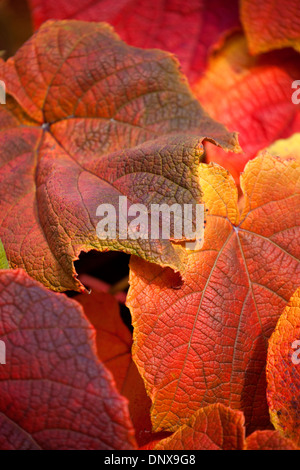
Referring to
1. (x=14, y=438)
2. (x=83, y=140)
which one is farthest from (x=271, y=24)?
(x=14, y=438)

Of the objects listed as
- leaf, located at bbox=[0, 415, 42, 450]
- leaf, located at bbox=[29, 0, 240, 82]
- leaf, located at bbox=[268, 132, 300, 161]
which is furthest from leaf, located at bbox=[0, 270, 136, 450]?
leaf, located at bbox=[29, 0, 240, 82]

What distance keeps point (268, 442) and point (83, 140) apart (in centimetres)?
52

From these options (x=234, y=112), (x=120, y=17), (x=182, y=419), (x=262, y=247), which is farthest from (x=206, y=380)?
(x=120, y=17)

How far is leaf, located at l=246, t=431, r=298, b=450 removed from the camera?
501mm

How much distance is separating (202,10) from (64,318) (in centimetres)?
82

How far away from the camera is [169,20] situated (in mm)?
983

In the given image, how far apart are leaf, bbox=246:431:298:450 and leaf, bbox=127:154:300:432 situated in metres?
0.10

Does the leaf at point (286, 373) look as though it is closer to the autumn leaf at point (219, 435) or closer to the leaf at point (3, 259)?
the autumn leaf at point (219, 435)

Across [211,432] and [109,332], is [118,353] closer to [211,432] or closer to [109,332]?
[109,332]

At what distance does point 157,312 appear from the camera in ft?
1.98

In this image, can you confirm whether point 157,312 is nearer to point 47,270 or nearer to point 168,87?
point 47,270

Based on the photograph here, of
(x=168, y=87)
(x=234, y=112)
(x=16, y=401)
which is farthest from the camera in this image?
(x=234, y=112)

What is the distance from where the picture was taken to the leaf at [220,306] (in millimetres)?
601

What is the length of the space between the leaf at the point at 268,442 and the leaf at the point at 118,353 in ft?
0.58
